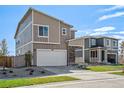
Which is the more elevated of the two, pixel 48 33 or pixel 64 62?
pixel 48 33

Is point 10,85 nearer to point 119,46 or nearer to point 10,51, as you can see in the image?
point 10,51

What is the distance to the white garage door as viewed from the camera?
89.7ft

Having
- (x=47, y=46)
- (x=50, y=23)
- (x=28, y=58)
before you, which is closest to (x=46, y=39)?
(x=47, y=46)

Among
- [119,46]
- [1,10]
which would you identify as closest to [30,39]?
[1,10]

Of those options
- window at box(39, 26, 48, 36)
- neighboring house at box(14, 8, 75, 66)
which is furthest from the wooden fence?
window at box(39, 26, 48, 36)

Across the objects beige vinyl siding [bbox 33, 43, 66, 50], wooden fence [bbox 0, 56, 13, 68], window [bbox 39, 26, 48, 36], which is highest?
window [bbox 39, 26, 48, 36]

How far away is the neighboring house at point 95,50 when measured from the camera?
4088 cm

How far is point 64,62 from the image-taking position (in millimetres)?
29094

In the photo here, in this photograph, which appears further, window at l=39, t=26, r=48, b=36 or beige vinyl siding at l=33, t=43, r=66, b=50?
window at l=39, t=26, r=48, b=36

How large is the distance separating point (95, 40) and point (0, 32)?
1803 cm

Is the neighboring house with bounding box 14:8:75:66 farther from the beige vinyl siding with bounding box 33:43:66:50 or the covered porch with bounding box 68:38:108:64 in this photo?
the covered porch with bounding box 68:38:108:64

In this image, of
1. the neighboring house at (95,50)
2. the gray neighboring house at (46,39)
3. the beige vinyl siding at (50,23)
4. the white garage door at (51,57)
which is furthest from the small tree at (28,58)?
the neighboring house at (95,50)

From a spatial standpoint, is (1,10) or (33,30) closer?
(1,10)

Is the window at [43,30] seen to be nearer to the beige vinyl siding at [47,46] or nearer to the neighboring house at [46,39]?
the neighboring house at [46,39]
